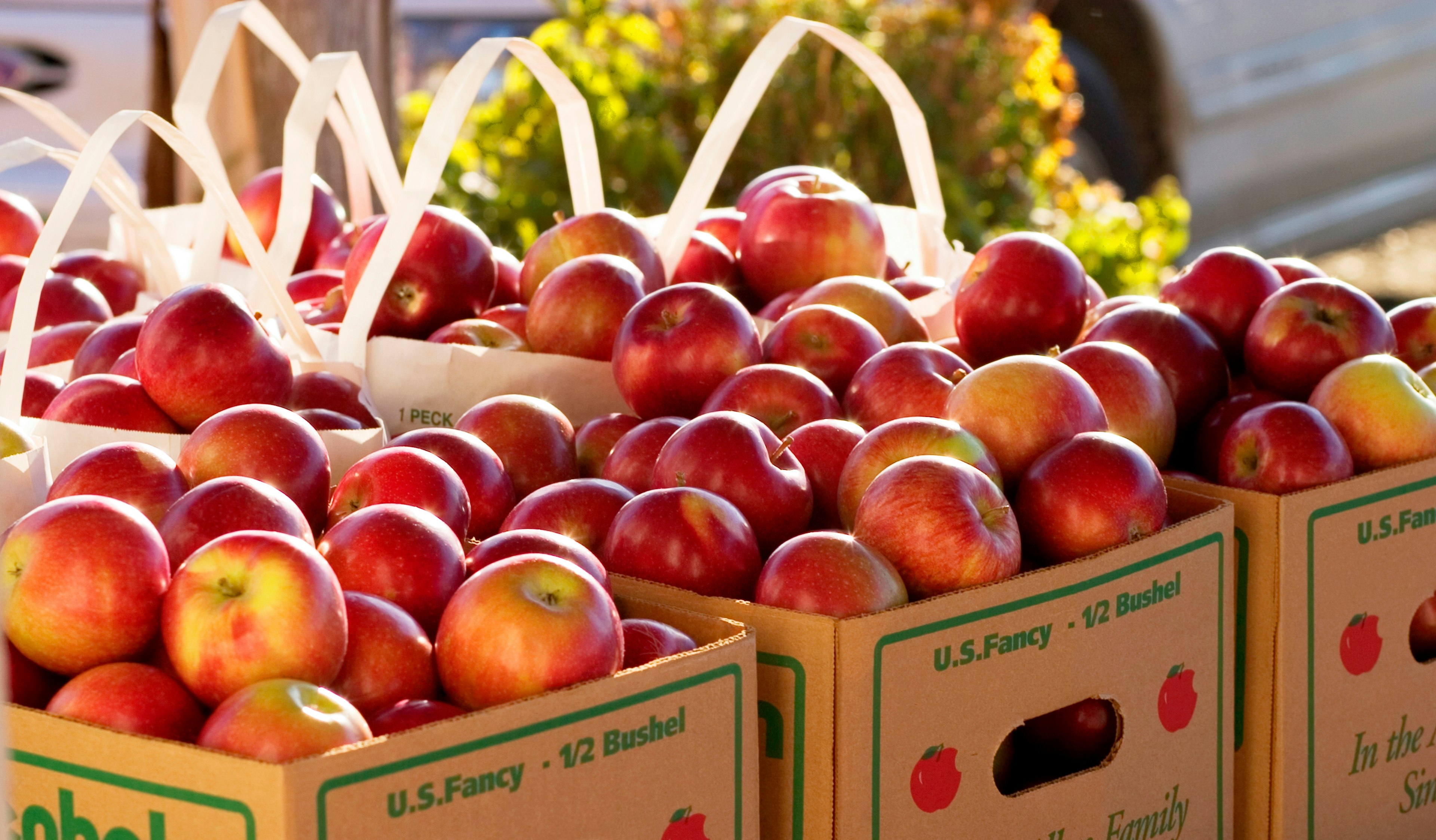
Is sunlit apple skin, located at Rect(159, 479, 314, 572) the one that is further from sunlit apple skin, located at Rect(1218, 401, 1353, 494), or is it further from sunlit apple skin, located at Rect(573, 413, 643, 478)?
sunlit apple skin, located at Rect(1218, 401, 1353, 494)

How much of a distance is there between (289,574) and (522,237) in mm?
2586

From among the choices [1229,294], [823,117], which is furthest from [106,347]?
[823,117]

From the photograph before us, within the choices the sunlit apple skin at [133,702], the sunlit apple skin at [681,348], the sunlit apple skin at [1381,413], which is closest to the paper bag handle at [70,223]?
the sunlit apple skin at [681,348]

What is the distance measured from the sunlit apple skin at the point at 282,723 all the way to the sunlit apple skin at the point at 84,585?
0.15 m

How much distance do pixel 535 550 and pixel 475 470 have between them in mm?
291

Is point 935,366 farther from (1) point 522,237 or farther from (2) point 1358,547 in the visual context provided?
(1) point 522,237

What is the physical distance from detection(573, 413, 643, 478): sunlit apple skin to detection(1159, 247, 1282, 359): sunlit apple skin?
73 cm

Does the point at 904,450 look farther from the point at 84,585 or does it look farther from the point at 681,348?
the point at 84,585

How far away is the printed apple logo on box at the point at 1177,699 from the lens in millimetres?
1487

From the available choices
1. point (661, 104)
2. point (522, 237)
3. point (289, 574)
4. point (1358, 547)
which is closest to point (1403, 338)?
point (1358, 547)

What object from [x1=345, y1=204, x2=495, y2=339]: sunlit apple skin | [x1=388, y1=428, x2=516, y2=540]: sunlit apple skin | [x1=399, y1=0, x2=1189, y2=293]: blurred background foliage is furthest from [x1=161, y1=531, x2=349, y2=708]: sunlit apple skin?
[x1=399, y1=0, x2=1189, y2=293]: blurred background foliage

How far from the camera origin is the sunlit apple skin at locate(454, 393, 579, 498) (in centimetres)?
169

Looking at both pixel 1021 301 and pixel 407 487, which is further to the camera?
pixel 1021 301

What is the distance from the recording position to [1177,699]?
150 centimetres
